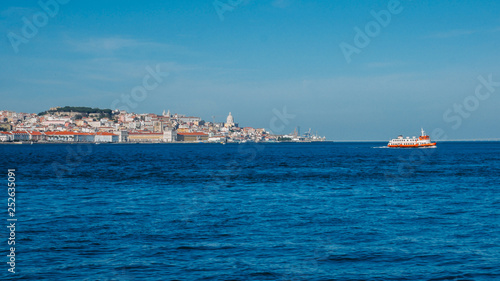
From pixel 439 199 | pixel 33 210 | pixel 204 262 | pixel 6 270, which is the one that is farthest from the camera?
pixel 439 199

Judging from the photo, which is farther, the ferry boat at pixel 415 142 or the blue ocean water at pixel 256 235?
the ferry boat at pixel 415 142

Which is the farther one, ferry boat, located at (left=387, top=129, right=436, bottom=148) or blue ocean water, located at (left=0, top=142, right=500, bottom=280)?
ferry boat, located at (left=387, top=129, right=436, bottom=148)

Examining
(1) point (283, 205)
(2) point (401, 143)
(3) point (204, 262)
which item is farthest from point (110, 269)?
(2) point (401, 143)

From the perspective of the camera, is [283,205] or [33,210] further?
[283,205]

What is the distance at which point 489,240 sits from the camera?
1232 centimetres

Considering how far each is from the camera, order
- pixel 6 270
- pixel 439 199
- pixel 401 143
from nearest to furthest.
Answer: pixel 6 270
pixel 439 199
pixel 401 143

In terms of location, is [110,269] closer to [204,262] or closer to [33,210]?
[204,262]

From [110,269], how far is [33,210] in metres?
8.33

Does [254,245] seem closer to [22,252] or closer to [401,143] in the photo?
[22,252]

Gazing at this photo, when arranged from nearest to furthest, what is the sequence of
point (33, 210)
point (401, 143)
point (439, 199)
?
point (33, 210), point (439, 199), point (401, 143)

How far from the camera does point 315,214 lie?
16250 mm

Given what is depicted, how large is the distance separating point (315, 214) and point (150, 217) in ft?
17.0

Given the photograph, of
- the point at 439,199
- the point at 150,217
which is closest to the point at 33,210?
the point at 150,217

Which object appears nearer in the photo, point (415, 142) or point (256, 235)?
point (256, 235)
